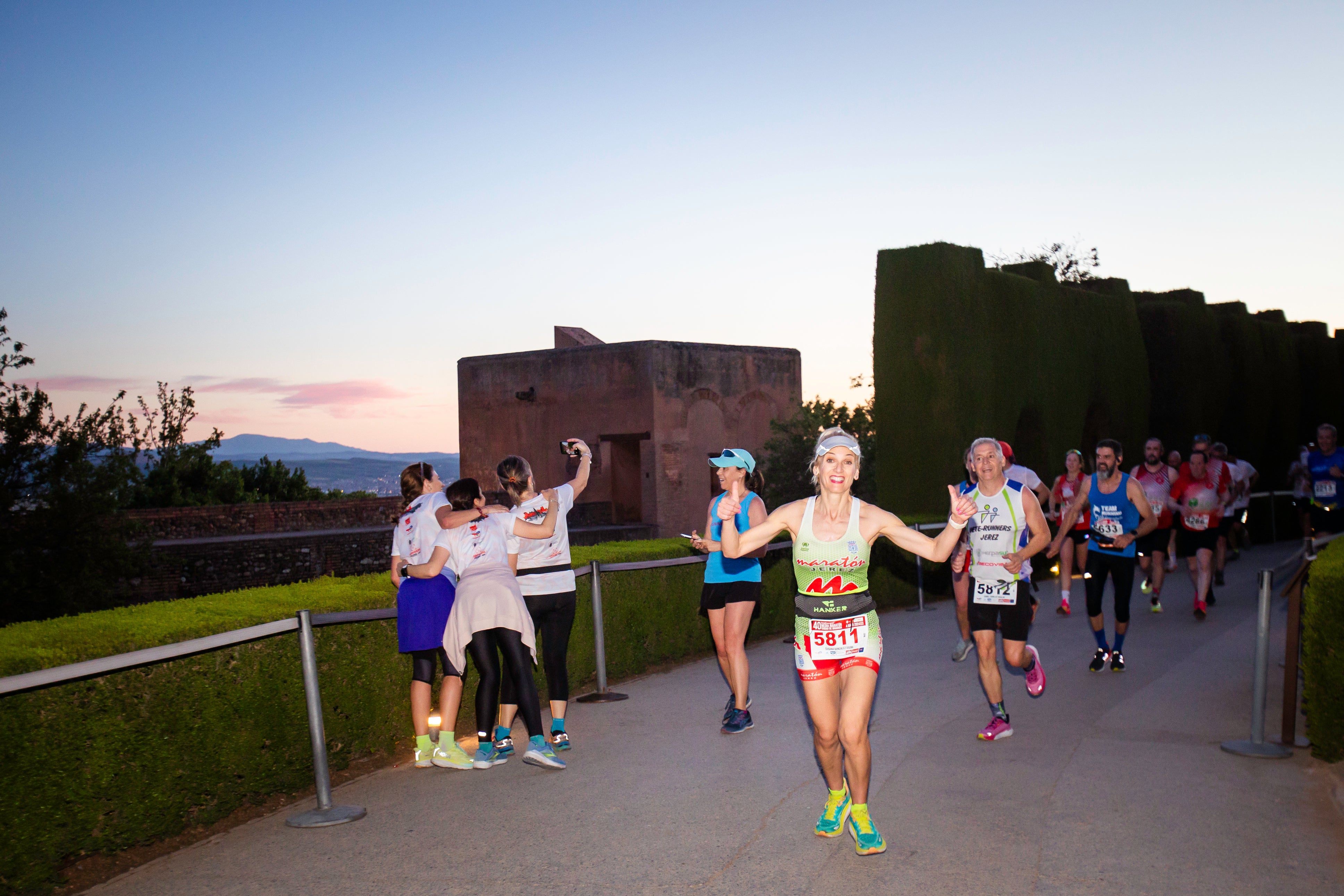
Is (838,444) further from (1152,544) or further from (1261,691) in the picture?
(1152,544)

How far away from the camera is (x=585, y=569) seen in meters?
9.09

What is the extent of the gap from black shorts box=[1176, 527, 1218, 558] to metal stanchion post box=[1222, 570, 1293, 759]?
6.06 m

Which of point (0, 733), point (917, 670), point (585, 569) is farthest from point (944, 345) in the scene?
point (0, 733)

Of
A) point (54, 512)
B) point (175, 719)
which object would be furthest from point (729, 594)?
point (54, 512)

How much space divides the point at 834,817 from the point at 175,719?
3199mm

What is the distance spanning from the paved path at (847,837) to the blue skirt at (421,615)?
0.78 m

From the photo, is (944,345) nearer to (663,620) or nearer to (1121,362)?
(1121,362)

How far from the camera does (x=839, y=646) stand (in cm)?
497

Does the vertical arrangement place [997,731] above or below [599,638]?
below

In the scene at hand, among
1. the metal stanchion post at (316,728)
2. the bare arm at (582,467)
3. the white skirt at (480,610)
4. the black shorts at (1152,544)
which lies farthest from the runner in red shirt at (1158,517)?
the metal stanchion post at (316,728)

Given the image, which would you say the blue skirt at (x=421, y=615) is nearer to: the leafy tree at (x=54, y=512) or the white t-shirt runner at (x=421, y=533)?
the white t-shirt runner at (x=421, y=533)

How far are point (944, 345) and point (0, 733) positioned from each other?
13.8 m

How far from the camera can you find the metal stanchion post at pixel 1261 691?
6527mm

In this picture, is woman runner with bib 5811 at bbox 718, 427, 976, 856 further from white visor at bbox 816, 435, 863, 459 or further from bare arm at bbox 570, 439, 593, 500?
bare arm at bbox 570, 439, 593, 500
